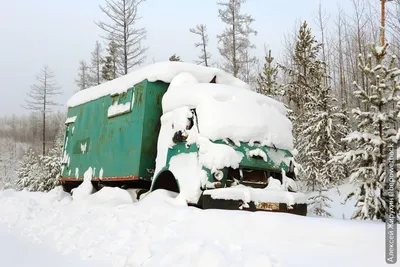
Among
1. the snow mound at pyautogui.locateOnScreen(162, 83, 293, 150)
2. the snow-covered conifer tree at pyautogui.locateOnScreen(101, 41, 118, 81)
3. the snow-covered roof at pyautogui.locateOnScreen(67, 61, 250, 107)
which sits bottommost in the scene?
the snow mound at pyautogui.locateOnScreen(162, 83, 293, 150)

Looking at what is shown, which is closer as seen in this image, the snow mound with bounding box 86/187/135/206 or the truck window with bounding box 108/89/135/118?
the snow mound with bounding box 86/187/135/206

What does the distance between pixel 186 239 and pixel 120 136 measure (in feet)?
15.2

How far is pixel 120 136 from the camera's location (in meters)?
8.63

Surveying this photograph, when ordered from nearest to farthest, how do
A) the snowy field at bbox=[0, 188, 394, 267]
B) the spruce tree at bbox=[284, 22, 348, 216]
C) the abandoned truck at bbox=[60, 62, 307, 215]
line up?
1. the snowy field at bbox=[0, 188, 394, 267]
2. the abandoned truck at bbox=[60, 62, 307, 215]
3. the spruce tree at bbox=[284, 22, 348, 216]

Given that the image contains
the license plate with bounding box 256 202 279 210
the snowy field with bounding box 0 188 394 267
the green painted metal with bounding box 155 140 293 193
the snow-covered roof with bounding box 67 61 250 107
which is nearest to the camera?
the snowy field with bounding box 0 188 394 267

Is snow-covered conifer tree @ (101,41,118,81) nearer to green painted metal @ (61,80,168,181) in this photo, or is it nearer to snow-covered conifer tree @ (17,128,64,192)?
snow-covered conifer tree @ (17,128,64,192)

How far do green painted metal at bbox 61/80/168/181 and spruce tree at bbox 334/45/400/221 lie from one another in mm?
3700

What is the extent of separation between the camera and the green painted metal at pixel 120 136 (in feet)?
25.5

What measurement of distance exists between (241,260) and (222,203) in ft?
5.52

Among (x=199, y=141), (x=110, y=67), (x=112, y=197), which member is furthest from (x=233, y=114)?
(x=110, y=67)

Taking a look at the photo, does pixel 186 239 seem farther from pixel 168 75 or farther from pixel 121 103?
pixel 121 103

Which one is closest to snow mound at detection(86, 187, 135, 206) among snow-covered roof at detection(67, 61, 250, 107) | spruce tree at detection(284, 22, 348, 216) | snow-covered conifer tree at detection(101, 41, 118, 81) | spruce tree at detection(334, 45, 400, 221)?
snow-covered roof at detection(67, 61, 250, 107)

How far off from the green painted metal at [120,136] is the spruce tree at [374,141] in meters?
3.70

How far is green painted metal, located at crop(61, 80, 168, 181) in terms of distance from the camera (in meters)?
7.76
